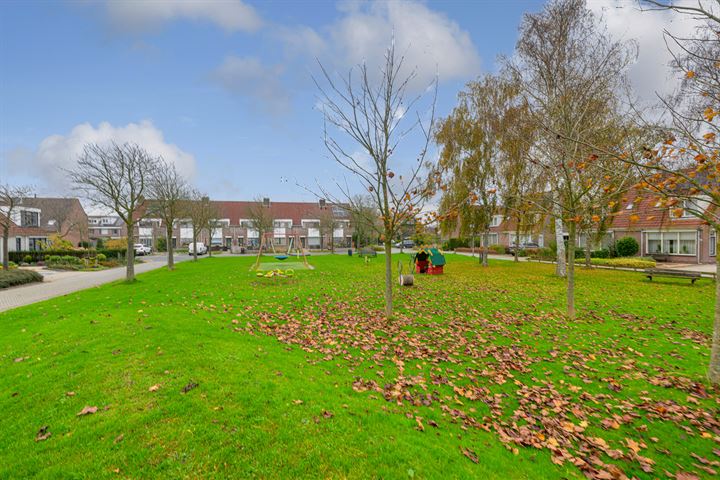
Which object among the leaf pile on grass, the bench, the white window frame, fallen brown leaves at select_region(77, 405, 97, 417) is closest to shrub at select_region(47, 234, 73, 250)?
the leaf pile on grass

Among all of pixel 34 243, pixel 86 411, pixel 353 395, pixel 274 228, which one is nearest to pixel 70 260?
pixel 34 243

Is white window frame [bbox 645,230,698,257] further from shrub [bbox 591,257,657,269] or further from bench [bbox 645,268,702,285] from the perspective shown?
bench [bbox 645,268,702,285]

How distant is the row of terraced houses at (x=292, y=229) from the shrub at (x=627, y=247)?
1.12m

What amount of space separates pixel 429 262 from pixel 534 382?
639 inches

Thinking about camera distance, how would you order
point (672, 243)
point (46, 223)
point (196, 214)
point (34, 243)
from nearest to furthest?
point (672, 243)
point (196, 214)
point (34, 243)
point (46, 223)

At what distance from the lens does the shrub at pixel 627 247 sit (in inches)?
1198

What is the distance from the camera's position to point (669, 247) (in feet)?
97.8

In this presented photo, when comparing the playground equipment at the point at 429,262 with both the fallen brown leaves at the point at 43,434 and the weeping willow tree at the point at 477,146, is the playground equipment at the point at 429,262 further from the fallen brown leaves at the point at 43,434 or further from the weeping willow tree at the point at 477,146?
the fallen brown leaves at the point at 43,434

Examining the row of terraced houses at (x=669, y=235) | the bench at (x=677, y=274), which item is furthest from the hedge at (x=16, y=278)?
the bench at (x=677, y=274)

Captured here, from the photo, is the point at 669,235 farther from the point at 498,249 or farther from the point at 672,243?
the point at 498,249

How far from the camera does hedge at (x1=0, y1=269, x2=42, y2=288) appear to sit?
707 inches

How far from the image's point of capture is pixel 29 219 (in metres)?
39.4

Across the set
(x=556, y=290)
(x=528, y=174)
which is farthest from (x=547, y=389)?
(x=528, y=174)

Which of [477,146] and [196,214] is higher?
[477,146]
